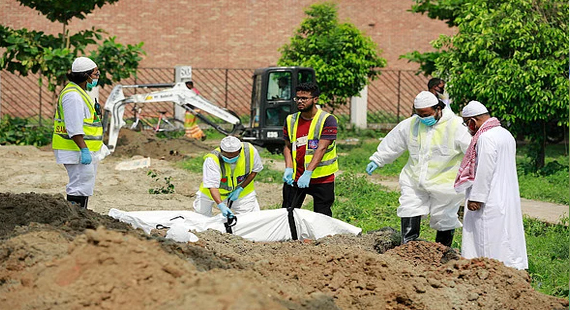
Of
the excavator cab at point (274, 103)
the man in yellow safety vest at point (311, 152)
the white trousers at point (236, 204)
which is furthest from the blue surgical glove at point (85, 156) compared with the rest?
the excavator cab at point (274, 103)

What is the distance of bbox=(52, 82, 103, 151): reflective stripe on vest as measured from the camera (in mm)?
7719

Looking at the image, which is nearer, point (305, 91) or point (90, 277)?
point (90, 277)

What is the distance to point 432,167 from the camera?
754 centimetres

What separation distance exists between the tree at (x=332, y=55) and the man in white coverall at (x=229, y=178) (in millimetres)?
12179

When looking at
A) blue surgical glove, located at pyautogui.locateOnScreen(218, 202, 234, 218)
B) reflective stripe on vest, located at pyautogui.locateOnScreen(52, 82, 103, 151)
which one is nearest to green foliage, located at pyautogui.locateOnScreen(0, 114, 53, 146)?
reflective stripe on vest, located at pyautogui.locateOnScreen(52, 82, 103, 151)

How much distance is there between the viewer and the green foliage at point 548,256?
283 inches

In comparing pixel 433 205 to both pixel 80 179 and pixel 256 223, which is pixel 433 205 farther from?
pixel 80 179

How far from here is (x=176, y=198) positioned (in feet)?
38.9

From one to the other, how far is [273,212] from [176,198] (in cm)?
422

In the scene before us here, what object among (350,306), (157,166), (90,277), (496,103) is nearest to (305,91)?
(350,306)

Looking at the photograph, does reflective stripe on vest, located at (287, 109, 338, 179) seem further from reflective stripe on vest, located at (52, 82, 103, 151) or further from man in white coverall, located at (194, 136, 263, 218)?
reflective stripe on vest, located at (52, 82, 103, 151)

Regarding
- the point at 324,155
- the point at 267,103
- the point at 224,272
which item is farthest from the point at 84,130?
the point at 267,103

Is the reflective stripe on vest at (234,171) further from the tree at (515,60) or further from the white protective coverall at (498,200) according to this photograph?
the tree at (515,60)

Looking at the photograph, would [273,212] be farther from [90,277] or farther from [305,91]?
[90,277]
